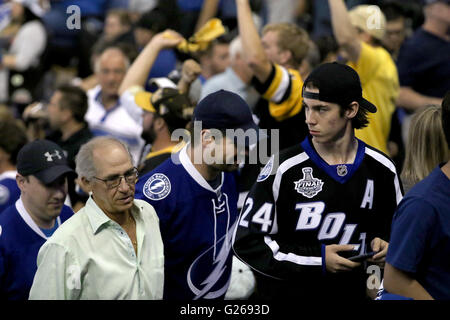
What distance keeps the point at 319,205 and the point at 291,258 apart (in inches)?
12.0

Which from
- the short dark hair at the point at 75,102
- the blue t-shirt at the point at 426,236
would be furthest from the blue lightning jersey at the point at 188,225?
the short dark hair at the point at 75,102

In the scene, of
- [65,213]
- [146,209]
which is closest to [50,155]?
[65,213]

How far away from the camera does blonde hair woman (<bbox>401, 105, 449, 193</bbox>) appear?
162 inches

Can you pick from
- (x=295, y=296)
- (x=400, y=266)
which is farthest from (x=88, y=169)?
(x=400, y=266)

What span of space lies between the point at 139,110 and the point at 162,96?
482 mm

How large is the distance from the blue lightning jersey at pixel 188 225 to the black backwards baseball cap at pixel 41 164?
1.76 feet

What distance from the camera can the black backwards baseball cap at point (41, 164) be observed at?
4547 mm

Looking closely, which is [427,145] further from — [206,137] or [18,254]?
[18,254]

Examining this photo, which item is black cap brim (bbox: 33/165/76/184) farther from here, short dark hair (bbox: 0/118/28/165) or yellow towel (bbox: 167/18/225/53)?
yellow towel (bbox: 167/18/225/53)

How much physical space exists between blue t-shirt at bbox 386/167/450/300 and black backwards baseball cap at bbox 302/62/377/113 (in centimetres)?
86

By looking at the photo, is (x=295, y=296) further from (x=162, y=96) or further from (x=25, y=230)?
(x=162, y=96)

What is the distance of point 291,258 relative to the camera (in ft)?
12.9

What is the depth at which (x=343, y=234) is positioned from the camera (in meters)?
3.99

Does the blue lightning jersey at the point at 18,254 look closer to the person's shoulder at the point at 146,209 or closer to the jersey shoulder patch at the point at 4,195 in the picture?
the person's shoulder at the point at 146,209
